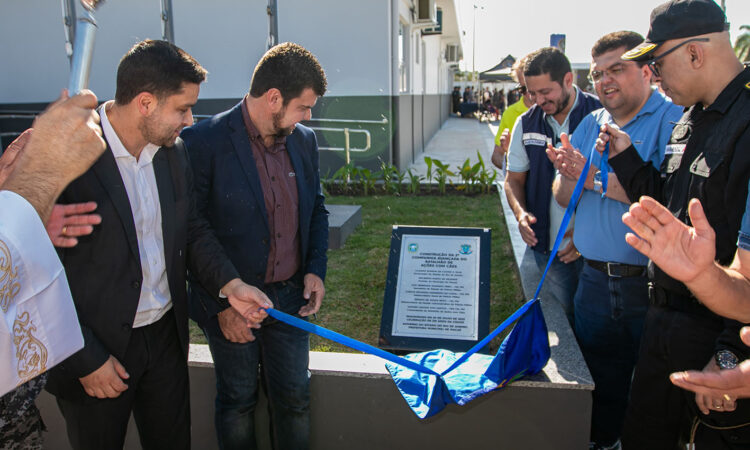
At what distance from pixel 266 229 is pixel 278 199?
0.16 m

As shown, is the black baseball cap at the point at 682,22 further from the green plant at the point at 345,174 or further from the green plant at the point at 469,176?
the green plant at the point at 345,174

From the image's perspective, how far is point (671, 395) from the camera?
7.13 feet

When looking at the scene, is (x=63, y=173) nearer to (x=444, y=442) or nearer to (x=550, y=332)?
(x=444, y=442)

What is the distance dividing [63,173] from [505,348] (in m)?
2.11

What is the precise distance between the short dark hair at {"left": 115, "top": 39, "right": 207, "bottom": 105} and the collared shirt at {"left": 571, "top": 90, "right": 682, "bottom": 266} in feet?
7.24

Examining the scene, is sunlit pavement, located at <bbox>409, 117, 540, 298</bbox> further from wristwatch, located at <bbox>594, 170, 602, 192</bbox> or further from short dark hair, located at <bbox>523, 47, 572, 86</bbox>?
short dark hair, located at <bbox>523, 47, 572, 86</bbox>

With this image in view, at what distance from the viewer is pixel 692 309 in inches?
80.5

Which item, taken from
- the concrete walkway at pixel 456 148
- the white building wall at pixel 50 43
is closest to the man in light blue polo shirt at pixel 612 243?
the concrete walkway at pixel 456 148

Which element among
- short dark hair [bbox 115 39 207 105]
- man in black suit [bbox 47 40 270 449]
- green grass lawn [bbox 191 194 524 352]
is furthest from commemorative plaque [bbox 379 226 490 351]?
short dark hair [bbox 115 39 207 105]

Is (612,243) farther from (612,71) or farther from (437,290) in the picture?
(437,290)

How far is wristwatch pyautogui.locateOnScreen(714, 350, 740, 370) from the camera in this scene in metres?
1.74

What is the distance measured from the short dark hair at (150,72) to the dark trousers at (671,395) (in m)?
2.16

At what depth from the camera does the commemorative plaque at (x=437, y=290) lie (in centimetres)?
351

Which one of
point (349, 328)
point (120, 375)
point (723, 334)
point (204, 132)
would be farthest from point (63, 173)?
point (349, 328)
